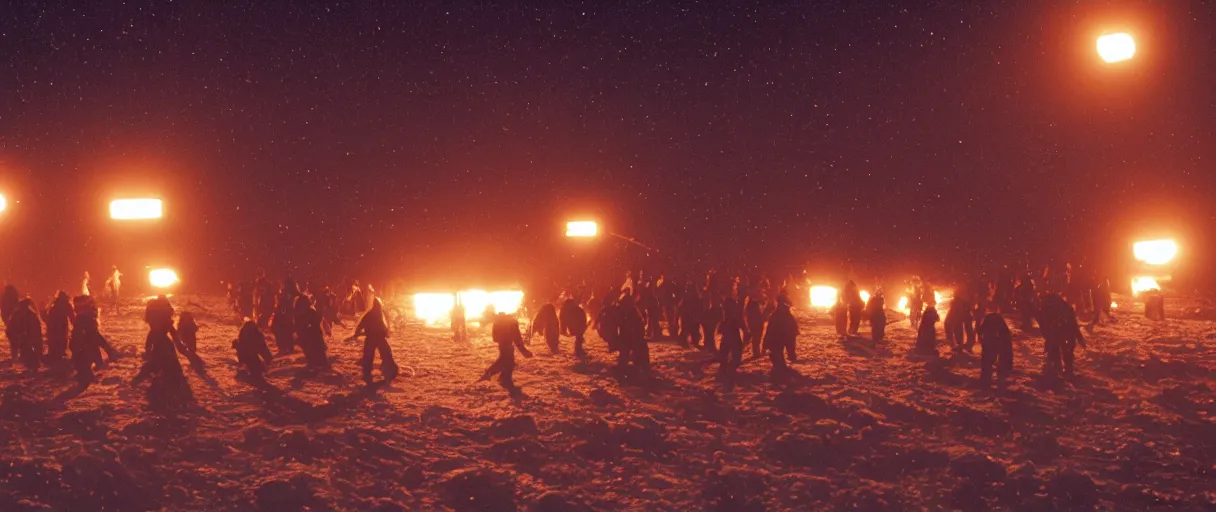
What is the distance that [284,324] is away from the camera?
607 inches

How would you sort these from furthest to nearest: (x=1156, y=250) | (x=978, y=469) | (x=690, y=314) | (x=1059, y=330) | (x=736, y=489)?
(x=1156, y=250)
(x=690, y=314)
(x=1059, y=330)
(x=978, y=469)
(x=736, y=489)

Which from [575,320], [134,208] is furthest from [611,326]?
[134,208]

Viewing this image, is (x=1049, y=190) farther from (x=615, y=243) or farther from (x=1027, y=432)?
(x=1027, y=432)

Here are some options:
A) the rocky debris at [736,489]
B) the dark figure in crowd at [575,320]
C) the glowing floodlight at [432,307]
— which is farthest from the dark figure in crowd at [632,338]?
the glowing floodlight at [432,307]

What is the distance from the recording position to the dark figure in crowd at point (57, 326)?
13.7m

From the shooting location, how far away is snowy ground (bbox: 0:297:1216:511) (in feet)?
32.2

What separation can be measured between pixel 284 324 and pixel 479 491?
7198 mm

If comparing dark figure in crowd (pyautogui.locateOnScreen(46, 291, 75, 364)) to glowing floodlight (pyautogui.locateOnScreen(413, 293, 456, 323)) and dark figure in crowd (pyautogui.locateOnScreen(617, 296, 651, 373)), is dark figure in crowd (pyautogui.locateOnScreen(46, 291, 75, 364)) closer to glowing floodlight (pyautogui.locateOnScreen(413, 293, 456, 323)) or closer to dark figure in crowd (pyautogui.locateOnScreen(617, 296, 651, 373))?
glowing floodlight (pyautogui.locateOnScreen(413, 293, 456, 323))

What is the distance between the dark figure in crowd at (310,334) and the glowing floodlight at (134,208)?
20.5 m

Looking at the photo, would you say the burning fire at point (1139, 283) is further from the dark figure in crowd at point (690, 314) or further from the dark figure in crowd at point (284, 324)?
the dark figure in crowd at point (284, 324)

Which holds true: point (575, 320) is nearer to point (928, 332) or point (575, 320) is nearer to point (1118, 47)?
point (928, 332)

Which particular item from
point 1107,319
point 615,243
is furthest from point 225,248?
point 1107,319

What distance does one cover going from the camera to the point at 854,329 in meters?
18.6

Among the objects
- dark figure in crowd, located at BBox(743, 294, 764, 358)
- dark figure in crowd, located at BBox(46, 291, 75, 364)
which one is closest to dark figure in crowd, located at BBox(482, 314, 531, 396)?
dark figure in crowd, located at BBox(743, 294, 764, 358)
